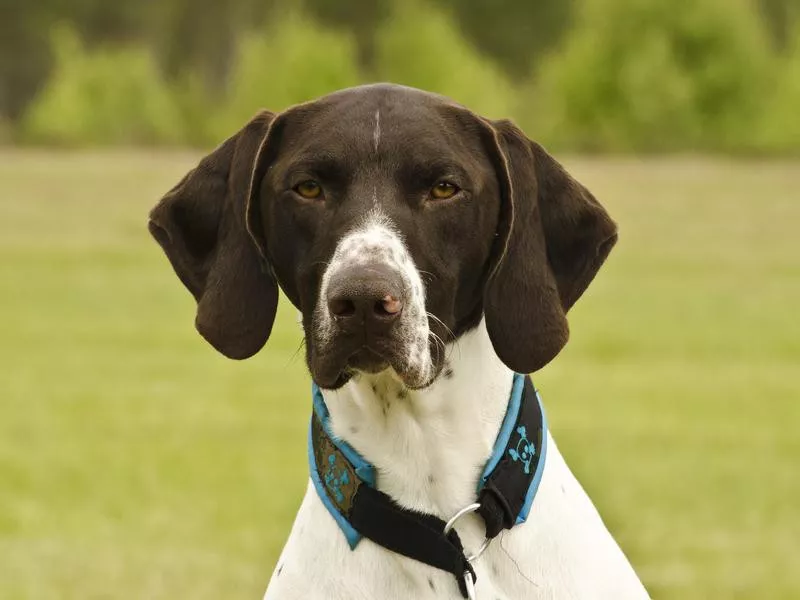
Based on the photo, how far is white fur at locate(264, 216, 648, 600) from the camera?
371 centimetres

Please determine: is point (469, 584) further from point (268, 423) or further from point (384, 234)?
point (268, 423)

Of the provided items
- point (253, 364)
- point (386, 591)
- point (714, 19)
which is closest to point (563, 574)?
point (386, 591)

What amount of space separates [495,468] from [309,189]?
781 mm

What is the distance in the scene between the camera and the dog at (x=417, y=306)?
3637 mm

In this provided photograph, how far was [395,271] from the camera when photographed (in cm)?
345

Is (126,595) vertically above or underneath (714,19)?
underneath

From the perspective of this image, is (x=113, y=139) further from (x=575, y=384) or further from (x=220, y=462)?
(x=220, y=462)

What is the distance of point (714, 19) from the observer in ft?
136

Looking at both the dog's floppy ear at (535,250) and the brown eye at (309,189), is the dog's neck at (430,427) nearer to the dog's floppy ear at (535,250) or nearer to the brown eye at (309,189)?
the dog's floppy ear at (535,250)

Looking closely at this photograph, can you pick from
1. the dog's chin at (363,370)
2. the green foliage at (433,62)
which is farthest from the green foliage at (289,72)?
the dog's chin at (363,370)

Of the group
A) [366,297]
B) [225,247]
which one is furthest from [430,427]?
[225,247]

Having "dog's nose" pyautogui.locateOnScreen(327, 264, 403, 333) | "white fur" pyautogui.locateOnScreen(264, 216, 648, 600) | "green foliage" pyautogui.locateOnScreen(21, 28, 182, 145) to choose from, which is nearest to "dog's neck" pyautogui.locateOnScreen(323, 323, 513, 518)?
"white fur" pyautogui.locateOnScreen(264, 216, 648, 600)

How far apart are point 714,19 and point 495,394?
3911cm

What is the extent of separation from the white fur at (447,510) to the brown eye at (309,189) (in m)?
0.44
